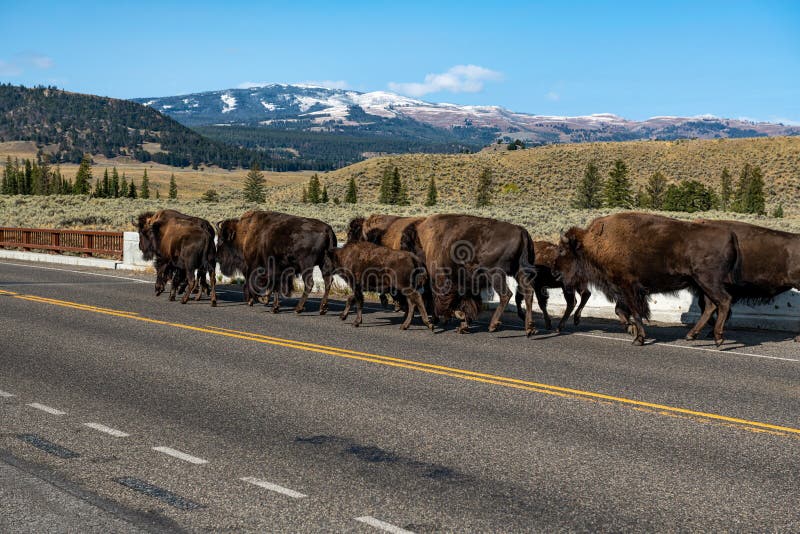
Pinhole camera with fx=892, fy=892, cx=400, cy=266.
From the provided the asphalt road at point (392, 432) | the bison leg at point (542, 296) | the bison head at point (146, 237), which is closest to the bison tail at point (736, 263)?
the asphalt road at point (392, 432)

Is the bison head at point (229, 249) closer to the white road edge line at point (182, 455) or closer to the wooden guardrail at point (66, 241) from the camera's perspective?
the white road edge line at point (182, 455)

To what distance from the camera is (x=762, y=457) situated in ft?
21.2

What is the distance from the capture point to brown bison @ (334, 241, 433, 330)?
1373 centimetres

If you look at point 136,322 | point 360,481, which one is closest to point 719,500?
point 360,481

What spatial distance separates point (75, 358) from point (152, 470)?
510 centimetres

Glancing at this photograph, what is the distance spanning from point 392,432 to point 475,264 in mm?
6650

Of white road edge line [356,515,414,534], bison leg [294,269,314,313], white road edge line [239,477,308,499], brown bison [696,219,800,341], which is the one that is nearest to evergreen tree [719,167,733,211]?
bison leg [294,269,314,313]

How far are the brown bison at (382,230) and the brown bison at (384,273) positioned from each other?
88cm

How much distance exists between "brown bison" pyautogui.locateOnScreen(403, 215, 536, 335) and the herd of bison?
2 cm

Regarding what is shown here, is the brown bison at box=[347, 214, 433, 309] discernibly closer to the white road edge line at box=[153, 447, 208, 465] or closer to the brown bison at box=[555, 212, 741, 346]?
the brown bison at box=[555, 212, 741, 346]

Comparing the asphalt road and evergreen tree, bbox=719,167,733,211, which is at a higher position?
evergreen tree, bbox=719,167,733,211

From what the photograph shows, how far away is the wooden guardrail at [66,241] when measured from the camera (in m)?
29.4

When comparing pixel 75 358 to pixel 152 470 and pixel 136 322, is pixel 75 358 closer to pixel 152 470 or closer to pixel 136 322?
pixel 136 322

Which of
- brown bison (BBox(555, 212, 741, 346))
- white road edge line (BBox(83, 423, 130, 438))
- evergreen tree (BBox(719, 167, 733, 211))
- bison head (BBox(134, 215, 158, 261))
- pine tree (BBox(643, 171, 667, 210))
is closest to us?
white road edge line (BBox(83, 423, 130, 438))
